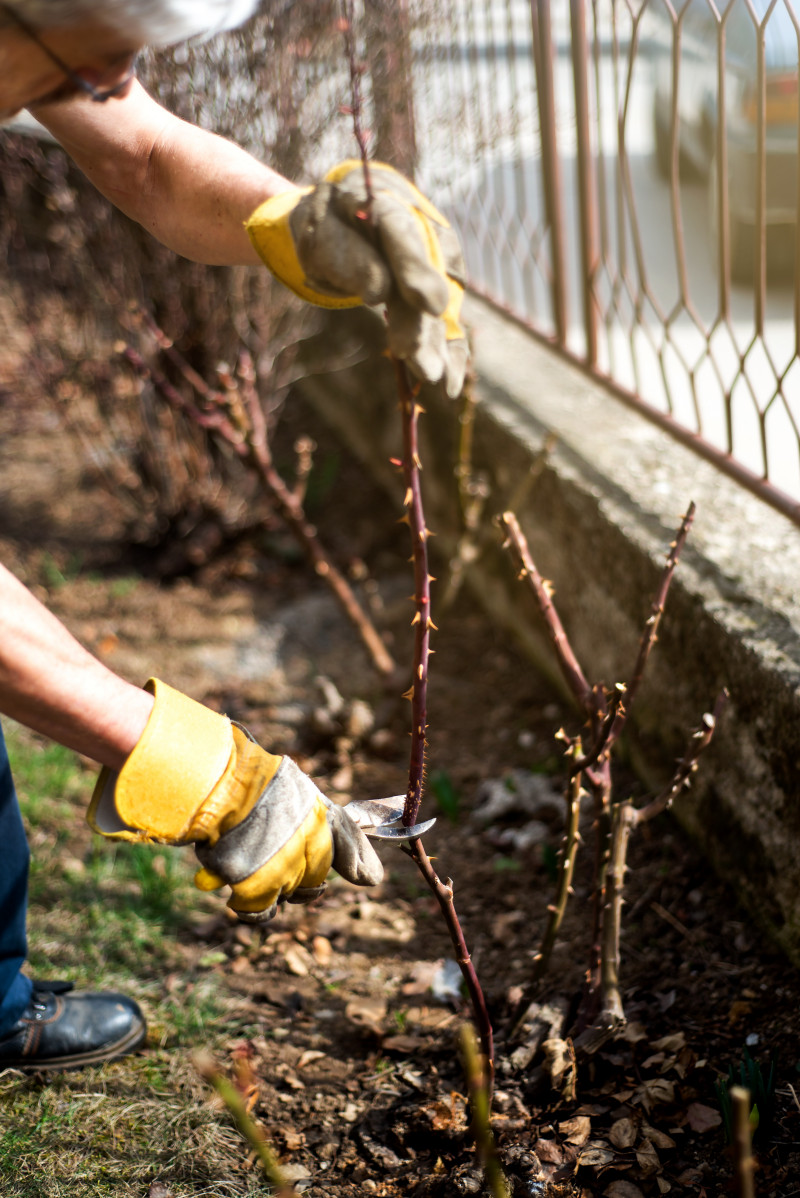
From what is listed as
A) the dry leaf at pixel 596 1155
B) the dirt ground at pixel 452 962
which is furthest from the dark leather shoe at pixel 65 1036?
the dry leaf at pixel 596 1155

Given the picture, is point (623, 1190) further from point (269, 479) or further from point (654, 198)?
point (654, 198)

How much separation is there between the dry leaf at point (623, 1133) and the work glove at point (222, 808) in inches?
24.3

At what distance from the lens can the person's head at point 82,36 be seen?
3.76 feet

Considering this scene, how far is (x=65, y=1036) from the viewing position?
6.12 ft

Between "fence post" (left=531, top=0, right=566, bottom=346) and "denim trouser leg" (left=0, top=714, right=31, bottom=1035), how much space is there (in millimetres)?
2192

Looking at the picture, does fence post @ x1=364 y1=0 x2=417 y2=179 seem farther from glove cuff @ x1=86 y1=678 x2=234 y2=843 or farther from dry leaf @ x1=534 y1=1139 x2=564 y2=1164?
dry leaf @ x1=534 y1=1139 x2=564 y2=1164

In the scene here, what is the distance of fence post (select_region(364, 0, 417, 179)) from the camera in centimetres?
373

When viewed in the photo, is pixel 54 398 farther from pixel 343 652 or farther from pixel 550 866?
pixel 550 866

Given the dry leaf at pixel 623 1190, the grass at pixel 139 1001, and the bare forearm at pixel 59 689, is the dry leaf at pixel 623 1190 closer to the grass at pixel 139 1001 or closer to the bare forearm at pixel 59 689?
the grass at pixel 139 1001

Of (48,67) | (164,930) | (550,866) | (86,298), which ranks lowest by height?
(164,930)

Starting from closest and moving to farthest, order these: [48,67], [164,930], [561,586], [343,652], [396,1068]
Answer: [48,67] → [396,1068] → [164,930] → [561,586] → [343,652]

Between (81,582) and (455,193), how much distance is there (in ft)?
7.51

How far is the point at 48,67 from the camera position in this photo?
1.24 meters

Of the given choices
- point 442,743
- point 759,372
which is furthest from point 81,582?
point 759,372
